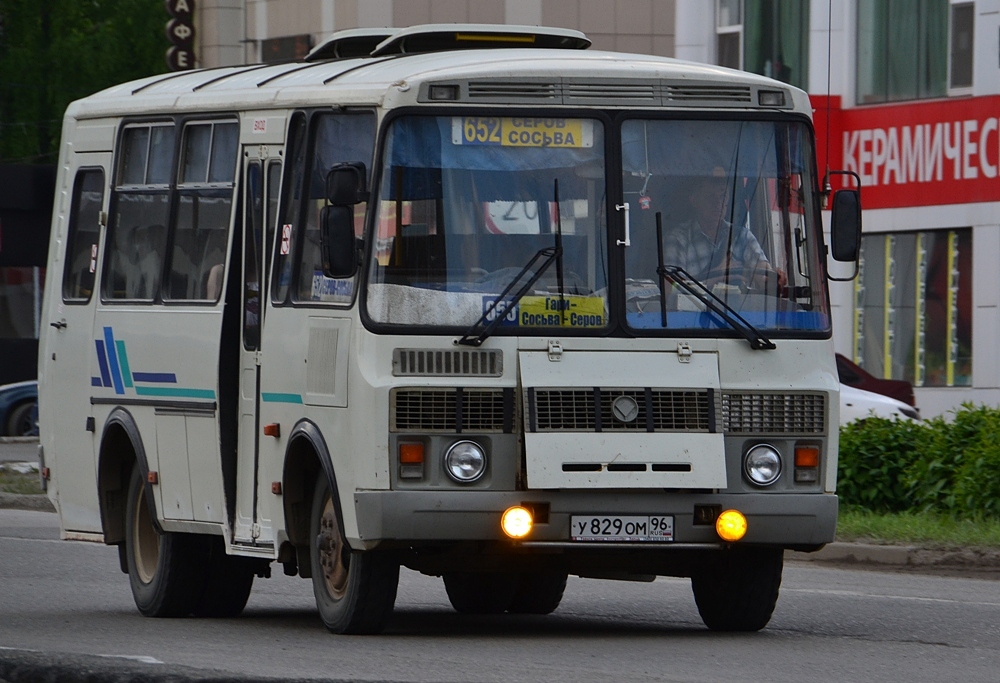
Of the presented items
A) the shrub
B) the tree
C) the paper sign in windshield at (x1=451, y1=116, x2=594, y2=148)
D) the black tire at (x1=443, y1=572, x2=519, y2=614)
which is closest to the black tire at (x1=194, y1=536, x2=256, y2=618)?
the black tire at (x1=443, y1=572, x2=519, y2=614)

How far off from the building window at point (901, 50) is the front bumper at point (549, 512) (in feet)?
62.1

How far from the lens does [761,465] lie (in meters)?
10.5

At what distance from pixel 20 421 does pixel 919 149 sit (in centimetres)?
1337

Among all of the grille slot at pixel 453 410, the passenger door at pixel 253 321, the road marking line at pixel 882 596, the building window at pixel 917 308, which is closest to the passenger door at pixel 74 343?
the passenger door at pixel 253 321

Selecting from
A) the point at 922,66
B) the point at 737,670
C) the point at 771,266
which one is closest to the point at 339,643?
the point at 737,670

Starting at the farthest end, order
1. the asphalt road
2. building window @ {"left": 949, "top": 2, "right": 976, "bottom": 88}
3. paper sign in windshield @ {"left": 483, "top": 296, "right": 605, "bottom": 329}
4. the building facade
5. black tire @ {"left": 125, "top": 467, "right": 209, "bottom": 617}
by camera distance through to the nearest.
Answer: the building facade → building window @ {"left": 949, "top": 2, "right": 976, "bottom": 88} → black tire @ {"left": 125, "top": 467, "right": 209, "bottom": 617} → paper sign in windshield @ {"left": 483, "top": 296, "right": 605, "bottom": 329} → the asphalt road

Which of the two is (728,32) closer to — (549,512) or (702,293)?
(702,293)

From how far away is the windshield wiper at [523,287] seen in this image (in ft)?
33.6

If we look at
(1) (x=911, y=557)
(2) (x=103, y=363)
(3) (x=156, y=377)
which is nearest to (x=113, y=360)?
(2) (x=103, y=363)

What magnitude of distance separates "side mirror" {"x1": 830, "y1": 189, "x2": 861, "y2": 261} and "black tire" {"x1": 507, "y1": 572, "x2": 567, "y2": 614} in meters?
2.75

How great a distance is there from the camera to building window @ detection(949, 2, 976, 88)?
2828cm

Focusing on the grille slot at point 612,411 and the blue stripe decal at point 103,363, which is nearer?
the grille slot at point 612,411

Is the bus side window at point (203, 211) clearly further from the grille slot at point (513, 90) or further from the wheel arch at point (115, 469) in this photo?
the grille slot at point (513, 90)

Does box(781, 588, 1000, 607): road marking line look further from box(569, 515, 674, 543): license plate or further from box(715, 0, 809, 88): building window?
box(715, 0, 809, 88): building window
